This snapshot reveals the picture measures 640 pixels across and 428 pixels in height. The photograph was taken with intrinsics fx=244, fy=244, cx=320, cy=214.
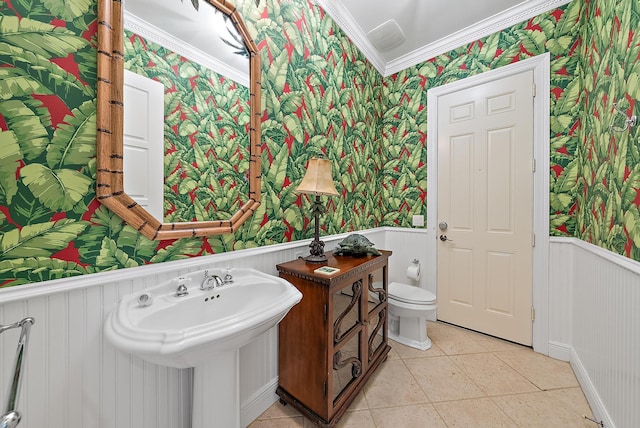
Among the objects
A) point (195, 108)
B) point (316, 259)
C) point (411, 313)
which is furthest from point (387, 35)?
point (411, 313)

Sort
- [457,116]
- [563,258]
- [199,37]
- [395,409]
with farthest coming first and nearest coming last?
1. [457,116]
2. [563,258]
3. [395,409]
4. [199,37]

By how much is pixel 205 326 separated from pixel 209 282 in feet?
1.31

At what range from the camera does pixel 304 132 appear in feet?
5.61

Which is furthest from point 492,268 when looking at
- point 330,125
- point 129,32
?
point 129,32

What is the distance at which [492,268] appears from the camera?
217 centimetres

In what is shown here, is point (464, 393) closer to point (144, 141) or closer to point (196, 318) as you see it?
point (196, 318)

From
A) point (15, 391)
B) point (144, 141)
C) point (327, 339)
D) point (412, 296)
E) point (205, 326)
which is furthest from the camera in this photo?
point (412, 296)

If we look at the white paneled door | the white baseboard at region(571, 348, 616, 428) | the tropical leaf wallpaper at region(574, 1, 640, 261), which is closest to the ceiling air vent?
the white paneled door

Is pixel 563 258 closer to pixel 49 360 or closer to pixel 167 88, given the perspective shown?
pixel 167 88

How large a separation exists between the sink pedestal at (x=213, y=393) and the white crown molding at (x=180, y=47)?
127 cm

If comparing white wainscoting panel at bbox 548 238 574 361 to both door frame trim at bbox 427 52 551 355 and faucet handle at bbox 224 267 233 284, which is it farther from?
faucet handle at bbox 224 267 233 284

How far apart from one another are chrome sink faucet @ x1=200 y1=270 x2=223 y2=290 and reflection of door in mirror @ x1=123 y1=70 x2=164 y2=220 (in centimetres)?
32

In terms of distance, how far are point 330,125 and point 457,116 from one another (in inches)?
51.1

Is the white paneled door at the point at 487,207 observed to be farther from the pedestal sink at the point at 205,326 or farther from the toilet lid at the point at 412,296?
the pedestal sink at the point at 205,326
